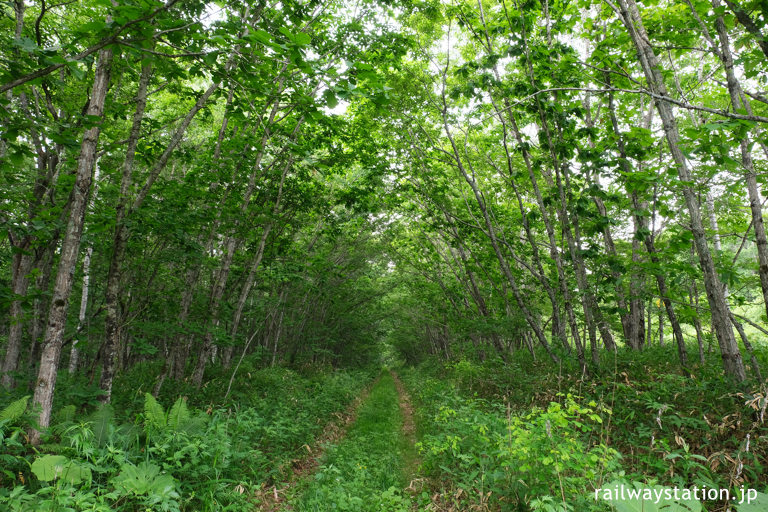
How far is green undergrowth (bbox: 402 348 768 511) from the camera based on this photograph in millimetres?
3424

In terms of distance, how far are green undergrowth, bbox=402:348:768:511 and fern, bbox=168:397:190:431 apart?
3496 millimetres

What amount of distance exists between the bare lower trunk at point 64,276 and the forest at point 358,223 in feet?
0.08

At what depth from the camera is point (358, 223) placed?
1145 cm

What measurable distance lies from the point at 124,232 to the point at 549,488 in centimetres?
596

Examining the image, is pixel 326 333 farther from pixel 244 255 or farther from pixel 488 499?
pixel 488 499

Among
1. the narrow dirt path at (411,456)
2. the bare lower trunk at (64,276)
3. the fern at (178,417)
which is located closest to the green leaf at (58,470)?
the bare lower trunk at (64,276)

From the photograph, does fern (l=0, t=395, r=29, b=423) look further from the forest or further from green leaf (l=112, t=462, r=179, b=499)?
green leaf (l=112, t=462, r=179, b=499)

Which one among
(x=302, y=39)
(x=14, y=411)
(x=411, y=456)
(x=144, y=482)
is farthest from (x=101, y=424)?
(x=411, y=456)

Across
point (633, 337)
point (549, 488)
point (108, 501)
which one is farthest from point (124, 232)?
point (633, 337)

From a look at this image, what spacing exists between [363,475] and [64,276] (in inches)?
180

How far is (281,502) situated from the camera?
4.70m

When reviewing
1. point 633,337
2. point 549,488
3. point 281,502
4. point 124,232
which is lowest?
point 281,502

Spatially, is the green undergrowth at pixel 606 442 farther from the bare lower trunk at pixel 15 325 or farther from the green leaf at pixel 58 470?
the bare lower trunk at pixel 15 325

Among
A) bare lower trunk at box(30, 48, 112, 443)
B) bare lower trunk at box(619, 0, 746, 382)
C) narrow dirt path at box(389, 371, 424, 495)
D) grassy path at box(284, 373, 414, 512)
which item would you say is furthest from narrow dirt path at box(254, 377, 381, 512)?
bare lower trunk at box(619, 0, 746, 382)
